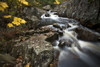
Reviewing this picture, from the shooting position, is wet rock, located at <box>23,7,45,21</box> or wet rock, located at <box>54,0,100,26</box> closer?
wet rock, located at <box>54,0,100,26</box>

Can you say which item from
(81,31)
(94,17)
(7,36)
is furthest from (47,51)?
(94,17)

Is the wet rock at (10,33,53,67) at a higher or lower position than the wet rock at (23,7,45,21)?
Result: lower

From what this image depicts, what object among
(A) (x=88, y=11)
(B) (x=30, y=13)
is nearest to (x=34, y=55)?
(B) (x=30, y=13)

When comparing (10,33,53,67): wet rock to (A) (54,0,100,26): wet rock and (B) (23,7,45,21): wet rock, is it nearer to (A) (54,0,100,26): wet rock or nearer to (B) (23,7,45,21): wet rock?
(B) (23,7,45,21): wet rock

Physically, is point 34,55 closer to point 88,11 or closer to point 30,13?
point 30,13

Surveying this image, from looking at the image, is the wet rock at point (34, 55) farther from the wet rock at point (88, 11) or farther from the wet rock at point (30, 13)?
the wet rock at point (88, 11)

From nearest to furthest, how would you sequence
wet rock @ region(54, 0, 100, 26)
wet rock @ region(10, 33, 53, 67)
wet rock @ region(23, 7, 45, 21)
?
wet rock @ region(10, 33, 53, 67) → wet rock @ region(54, 0, 100, 26) → wet rock @ region(23, 7, 45, 21)

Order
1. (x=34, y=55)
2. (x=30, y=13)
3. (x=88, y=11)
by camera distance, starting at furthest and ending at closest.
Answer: (x=30, y=13), (x=88, y=11), (x=34, y=55)

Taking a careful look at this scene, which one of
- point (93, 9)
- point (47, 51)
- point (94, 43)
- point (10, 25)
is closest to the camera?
point (47, 51)

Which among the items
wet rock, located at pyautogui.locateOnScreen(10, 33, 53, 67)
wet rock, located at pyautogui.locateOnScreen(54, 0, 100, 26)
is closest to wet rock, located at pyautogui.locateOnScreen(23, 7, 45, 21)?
wet rock, located at pyautogui.locateOnScreen(10, 33, 53, 67)

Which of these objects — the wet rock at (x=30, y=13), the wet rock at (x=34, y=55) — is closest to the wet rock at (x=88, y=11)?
the wet rock at (x=30, y=13)

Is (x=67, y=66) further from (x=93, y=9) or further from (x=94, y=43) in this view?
(x=93, y=9)

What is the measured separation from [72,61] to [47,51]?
163 cm

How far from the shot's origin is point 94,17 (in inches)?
225
